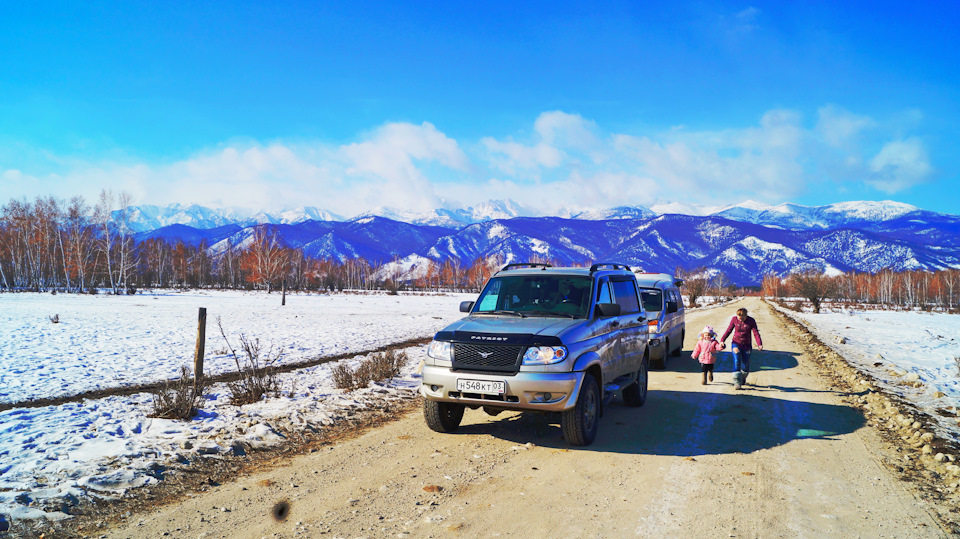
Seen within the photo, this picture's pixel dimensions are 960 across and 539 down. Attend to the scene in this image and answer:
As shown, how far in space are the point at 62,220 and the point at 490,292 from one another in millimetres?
88827

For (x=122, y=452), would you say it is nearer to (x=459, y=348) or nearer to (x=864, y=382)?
(x=459, y=348)

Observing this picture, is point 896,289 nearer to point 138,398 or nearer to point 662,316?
point 662,316

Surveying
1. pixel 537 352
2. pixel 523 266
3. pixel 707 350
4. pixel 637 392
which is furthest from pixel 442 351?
pixel 707 350

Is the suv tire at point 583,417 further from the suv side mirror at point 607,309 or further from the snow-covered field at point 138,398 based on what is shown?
the snow-covered field at point 138,398

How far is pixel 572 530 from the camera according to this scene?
403 cm

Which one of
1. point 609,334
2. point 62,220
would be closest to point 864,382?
point 609,334

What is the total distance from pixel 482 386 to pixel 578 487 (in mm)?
1511

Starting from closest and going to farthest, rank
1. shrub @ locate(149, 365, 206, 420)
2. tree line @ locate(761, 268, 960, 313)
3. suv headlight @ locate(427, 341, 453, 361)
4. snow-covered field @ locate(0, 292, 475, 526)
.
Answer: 1. snow-covered field @ locate(0, 292, 475, 526)
2. suv headlight @ locate(427, 341, 453, 361)
3. shrub @ locate(149, 365, 206, 420)
4. tree line @ locate(761, 268, 960, 313)

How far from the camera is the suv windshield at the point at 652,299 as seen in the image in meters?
13.5

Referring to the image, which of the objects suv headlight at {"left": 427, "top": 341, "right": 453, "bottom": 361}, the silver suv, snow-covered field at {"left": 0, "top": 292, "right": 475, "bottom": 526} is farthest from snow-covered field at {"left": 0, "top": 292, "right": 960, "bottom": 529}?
the silver suv

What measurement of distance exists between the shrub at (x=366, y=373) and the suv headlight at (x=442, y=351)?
4.16 metres

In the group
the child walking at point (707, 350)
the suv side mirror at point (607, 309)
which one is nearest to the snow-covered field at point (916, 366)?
the child walking at point (707, 350)

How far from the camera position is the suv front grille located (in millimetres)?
5828

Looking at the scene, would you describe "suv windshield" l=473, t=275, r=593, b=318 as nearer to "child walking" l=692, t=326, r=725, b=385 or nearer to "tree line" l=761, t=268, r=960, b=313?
"child walking" l=692, t=326, r=725, b=385
